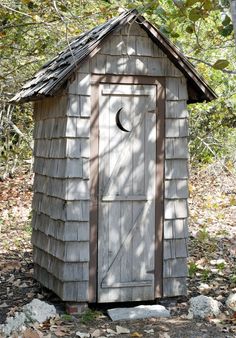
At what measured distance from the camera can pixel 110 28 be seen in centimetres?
679

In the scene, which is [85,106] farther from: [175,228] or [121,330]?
[121,330]

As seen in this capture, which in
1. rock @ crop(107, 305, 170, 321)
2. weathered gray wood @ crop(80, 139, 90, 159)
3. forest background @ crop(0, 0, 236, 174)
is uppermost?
forest background @ crop(0, 0, 236, 174)

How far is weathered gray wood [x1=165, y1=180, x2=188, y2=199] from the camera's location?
7188mm

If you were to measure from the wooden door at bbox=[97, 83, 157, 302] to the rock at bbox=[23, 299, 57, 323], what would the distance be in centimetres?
56

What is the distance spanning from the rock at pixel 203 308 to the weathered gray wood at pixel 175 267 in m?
0.44

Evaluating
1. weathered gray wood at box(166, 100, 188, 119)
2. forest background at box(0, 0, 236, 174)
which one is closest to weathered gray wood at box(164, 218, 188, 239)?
weathered gray wood at box(166, 100, 188, 119)

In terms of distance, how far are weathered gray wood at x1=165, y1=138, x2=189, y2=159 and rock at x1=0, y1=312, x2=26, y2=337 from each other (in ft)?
7.77

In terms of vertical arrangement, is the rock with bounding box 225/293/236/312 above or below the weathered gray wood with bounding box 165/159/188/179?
below

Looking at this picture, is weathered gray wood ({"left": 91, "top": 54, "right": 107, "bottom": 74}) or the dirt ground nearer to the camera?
the dirt ground

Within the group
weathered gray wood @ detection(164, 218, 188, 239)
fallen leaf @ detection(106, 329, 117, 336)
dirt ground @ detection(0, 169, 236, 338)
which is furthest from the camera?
weathered gray wood @ detection(164, 218, 188, 239)

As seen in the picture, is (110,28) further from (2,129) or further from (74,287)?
(2,129)

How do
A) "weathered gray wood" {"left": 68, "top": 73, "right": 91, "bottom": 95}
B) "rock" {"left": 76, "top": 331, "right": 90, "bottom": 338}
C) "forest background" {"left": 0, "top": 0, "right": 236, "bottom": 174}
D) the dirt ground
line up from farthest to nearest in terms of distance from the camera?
"forest background" {"left": 0, "top": 0, "right": 236, "bottom": 174}
"weathered gray wood" {"left": 68, "top": 73, "right": 91, "bottom": 95}
the dirt ground
"rock" {"left": 76, "top": 331, "right": 90, "bottom": 338}

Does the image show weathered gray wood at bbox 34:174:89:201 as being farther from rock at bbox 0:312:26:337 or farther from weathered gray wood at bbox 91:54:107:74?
rock at bbox 0:312:26:337

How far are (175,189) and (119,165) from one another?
0.73 meters
